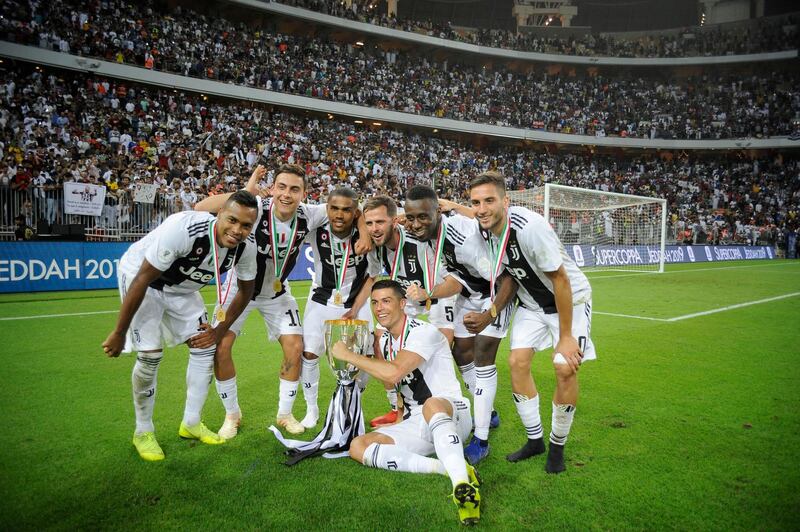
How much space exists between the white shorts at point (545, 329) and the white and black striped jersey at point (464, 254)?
1.98 feet

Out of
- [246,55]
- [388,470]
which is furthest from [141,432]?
[246,55]

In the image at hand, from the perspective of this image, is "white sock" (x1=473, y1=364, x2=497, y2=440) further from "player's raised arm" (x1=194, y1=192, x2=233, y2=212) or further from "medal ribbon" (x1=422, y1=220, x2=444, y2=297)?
"player's raised arm" (x1=194, y1=192, x2=233, y2=212)

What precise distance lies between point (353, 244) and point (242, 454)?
6.73 ft

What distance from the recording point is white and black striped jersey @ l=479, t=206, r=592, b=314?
3625 mm

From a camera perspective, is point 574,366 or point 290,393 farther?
point 290,393

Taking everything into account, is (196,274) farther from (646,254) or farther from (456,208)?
(646,254)

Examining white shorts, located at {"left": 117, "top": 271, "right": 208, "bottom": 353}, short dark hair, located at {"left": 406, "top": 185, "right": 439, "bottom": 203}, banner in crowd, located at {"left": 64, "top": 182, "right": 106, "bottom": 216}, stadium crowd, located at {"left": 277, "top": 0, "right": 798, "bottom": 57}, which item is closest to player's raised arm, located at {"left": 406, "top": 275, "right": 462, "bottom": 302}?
short dark hair, located at {"left": 406, "top": 185, "right": 439, "bottom": 203}

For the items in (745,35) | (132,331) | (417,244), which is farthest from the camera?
(745,35)

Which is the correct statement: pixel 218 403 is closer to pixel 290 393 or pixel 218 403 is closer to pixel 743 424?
pixel 290 393

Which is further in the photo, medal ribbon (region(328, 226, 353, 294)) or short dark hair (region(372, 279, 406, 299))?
medal ribbon (region(328, 226, 353, 294))

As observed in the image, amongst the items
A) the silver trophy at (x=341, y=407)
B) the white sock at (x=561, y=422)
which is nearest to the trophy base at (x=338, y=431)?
the silver trophy at (x=341, y=407)

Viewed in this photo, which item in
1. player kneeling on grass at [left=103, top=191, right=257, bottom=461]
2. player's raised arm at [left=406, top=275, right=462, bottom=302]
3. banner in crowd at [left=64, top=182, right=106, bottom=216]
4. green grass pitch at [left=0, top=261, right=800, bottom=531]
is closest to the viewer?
green grass pitch at [left=0, top=261, right=800, bottom=531]

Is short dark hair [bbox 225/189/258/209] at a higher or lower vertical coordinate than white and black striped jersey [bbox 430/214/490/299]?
higher

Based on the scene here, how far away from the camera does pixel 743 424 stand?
4.64 metres
